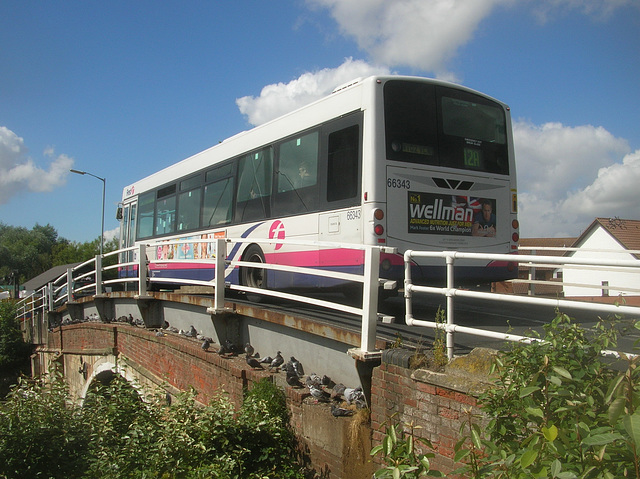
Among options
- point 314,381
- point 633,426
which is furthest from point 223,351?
point 633,426

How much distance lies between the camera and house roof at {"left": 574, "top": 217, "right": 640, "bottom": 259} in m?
37.1

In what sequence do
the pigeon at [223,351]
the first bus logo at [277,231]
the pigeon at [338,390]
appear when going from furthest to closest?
the first bus logo at [277,231] < the pigeon at [223,351] < the pigeon at [338,390]

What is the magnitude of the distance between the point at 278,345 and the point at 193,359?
2.01 metres

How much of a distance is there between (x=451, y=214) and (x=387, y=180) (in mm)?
1159

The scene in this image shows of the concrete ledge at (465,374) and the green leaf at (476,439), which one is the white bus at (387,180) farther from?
the green leaf at (476,439)

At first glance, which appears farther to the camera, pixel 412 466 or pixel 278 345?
pixel 278 345

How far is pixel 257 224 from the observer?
32.4 feet

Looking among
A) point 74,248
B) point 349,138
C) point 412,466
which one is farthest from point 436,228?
point 74,248

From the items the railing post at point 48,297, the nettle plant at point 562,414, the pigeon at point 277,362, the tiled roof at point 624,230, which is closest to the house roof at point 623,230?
the tiled roof at point 624,230

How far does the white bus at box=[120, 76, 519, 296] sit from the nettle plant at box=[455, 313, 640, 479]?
4.31 metres

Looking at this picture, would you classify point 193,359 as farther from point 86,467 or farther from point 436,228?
point 436,228

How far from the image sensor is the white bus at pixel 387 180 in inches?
289

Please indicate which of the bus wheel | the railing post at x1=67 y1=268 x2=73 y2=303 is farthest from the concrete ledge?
the railing post at x1=67 y1=268 x2=73 y2=303

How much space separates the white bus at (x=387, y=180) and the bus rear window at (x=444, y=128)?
0.05 feet
